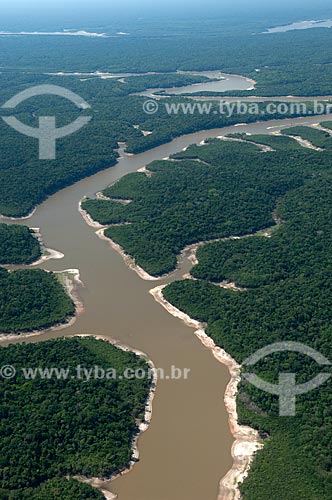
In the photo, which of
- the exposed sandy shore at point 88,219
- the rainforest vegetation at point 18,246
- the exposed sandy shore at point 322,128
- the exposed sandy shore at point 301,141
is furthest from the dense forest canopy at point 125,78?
the exposed sandy shore at point 301,141

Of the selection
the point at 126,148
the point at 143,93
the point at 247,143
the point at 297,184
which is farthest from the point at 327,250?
the point at 143,93

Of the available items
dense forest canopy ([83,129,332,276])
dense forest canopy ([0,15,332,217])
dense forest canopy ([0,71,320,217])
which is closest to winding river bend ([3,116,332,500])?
dense forest canopy ([83,129,332,276])

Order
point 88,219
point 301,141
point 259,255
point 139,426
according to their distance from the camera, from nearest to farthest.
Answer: point 139,426 < point 259,255 < point 88,219 < point 301,141

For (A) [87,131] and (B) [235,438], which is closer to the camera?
(B) [235,438]

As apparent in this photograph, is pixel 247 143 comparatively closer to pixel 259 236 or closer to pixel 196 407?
pixel 259 236

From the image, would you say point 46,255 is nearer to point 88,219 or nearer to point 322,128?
point 88,219

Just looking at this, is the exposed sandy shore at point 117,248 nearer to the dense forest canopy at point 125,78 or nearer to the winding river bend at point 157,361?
the winding river bend at point 157,361

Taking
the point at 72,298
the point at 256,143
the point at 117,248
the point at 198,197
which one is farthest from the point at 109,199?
the point at 256,143
